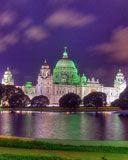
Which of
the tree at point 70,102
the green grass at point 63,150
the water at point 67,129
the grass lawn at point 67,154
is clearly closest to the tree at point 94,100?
the tree at point 70,102

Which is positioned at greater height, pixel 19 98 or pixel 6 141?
pixel 19 98

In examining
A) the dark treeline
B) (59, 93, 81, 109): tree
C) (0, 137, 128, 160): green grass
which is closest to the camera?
(0, 137, 128, 160): green grass

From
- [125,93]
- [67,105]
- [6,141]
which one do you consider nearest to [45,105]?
[67,105]

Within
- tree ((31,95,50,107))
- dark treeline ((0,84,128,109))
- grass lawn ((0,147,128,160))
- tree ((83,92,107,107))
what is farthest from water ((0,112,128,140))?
tree ((31,95,50,107))

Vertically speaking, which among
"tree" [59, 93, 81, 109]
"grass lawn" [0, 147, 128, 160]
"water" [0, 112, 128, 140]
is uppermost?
"tree" [59, 93, 81, 109]

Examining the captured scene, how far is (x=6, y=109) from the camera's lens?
134500mm

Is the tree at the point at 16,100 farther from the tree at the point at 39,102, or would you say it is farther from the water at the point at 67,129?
the water at the point at 67,129

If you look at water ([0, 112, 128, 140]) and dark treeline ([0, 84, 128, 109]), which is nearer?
water ([0, 112, 128, 140])

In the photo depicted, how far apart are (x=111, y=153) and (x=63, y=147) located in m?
2.47

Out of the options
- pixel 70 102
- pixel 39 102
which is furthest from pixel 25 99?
pixel 70 102

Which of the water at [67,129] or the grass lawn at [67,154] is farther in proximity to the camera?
the water at [67,129]

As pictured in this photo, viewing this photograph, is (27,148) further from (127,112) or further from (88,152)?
(127,112)

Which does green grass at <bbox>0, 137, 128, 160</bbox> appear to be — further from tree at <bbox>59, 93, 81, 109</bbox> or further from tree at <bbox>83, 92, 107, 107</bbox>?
tree at <bbox>83, 92, 107, 107</bbox>

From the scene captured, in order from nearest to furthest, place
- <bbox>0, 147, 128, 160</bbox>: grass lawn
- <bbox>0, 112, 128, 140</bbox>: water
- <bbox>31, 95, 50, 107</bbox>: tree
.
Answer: <bbox>0, 147, 128, 160</bbox>: grass lawn → <bbox>0, 112, 128, 140</bbox>: water → <bbox>31, 95, 50, 107</bbox>: tree
